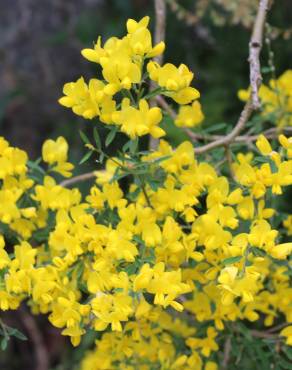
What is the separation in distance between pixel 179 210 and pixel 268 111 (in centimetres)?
55

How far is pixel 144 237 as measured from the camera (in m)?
1.13

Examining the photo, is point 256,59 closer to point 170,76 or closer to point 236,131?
point 236,131

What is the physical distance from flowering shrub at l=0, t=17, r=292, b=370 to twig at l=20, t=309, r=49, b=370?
139cm

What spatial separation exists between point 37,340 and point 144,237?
174 cm

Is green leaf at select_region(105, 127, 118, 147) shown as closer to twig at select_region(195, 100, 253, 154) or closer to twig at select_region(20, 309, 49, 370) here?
twig at select_region(195, 100, 253, 154)

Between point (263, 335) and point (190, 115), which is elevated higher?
point (190, 115)

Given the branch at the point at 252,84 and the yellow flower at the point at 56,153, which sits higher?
the branch at the point at 252,84

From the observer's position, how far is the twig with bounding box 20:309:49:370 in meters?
2.72

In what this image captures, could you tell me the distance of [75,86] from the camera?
112 cm

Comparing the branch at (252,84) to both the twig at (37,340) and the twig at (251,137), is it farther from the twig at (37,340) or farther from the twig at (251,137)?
the twig at (37,340)

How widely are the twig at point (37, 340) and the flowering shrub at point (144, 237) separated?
1395 mm

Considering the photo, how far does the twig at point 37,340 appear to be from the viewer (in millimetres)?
2721

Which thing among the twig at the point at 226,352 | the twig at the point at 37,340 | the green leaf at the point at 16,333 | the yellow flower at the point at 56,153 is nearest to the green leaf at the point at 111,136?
the yellow flower at the point at 56,153

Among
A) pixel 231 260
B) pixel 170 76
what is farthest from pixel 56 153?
pixel 231 260
